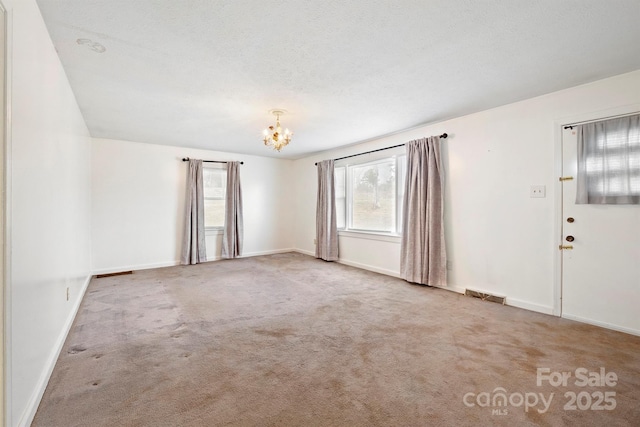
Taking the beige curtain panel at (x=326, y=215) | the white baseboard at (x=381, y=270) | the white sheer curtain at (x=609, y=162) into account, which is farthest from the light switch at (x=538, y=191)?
the beige curtain panel at (x=326, y=215)

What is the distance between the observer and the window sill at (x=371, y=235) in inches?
192

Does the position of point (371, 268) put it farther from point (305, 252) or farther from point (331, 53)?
point (331, 53)

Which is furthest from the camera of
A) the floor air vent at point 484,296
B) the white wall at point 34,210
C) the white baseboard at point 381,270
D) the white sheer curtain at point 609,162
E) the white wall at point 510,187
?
the white baseboard at point 381,270

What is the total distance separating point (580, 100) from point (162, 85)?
437 centimetres

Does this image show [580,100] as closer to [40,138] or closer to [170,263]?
[40,138]

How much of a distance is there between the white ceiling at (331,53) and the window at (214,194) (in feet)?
8.16

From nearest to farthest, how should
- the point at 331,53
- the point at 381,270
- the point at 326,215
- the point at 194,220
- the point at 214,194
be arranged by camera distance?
the point at 331,53 → the point at 381,270 → the point at 194,220 → the point at 326,215 → the point at 214,194

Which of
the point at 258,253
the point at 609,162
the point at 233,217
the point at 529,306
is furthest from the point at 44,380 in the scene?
the point at 258,253

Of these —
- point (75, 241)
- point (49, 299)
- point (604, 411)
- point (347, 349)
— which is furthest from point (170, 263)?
point (604, 411)

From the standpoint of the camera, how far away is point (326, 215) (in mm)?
6109

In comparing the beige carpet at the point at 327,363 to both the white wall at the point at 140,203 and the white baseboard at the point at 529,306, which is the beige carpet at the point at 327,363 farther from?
the white wall at the point at 140,203

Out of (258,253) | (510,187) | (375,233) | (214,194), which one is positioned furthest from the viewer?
(258,253)

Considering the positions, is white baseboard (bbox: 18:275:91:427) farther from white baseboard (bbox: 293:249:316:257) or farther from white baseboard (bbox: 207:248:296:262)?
white baseboard (bbox: 293:249:316:257)

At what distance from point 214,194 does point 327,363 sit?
→ 5.10 metres
